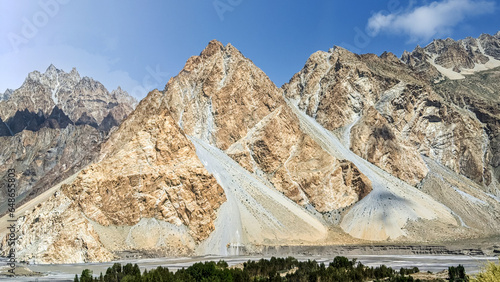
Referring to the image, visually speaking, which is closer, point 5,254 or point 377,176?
point 5,254

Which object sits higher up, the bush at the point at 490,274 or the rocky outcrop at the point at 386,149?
the rocky outcrop at the point at 386,149

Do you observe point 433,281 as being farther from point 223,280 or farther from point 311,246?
point 311,246

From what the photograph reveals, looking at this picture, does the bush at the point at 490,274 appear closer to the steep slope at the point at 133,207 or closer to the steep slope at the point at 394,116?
the steep slope at the point at 133,207

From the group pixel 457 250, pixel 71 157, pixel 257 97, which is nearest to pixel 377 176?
pixel 457 250

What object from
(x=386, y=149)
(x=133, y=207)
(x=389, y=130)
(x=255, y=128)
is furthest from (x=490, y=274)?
(x=389, y=130)

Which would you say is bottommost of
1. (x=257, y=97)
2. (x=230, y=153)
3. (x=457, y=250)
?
(x=457, y=250)

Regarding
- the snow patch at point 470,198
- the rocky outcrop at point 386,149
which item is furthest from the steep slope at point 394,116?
the snow patch at point 470,198

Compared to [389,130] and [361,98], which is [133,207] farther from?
[361,98]
